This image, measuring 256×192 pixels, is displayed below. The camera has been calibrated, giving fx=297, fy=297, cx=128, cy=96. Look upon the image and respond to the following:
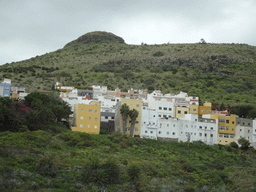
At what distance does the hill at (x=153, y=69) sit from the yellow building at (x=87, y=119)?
112 ft

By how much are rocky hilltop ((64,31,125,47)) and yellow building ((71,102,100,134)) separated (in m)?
126

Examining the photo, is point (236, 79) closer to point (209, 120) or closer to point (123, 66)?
point (123, 66)

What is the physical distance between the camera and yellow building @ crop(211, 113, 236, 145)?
176 feet

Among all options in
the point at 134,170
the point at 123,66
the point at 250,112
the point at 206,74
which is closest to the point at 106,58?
the point at 123,66

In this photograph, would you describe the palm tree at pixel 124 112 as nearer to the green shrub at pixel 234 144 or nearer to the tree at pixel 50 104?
the tree at pixel 50 104

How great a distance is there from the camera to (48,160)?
92.0 feet

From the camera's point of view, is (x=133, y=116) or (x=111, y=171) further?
(x=133, y=116)

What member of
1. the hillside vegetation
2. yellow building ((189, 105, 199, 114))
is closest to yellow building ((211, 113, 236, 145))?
the hillside vegetation

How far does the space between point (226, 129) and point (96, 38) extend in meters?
130

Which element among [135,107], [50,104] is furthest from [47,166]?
[135,107]

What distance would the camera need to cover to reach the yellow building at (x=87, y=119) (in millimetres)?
48500

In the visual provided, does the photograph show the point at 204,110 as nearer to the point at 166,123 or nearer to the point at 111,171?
the point at 166,123

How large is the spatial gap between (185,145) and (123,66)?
75551 mm

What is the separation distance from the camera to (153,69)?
117812mm
